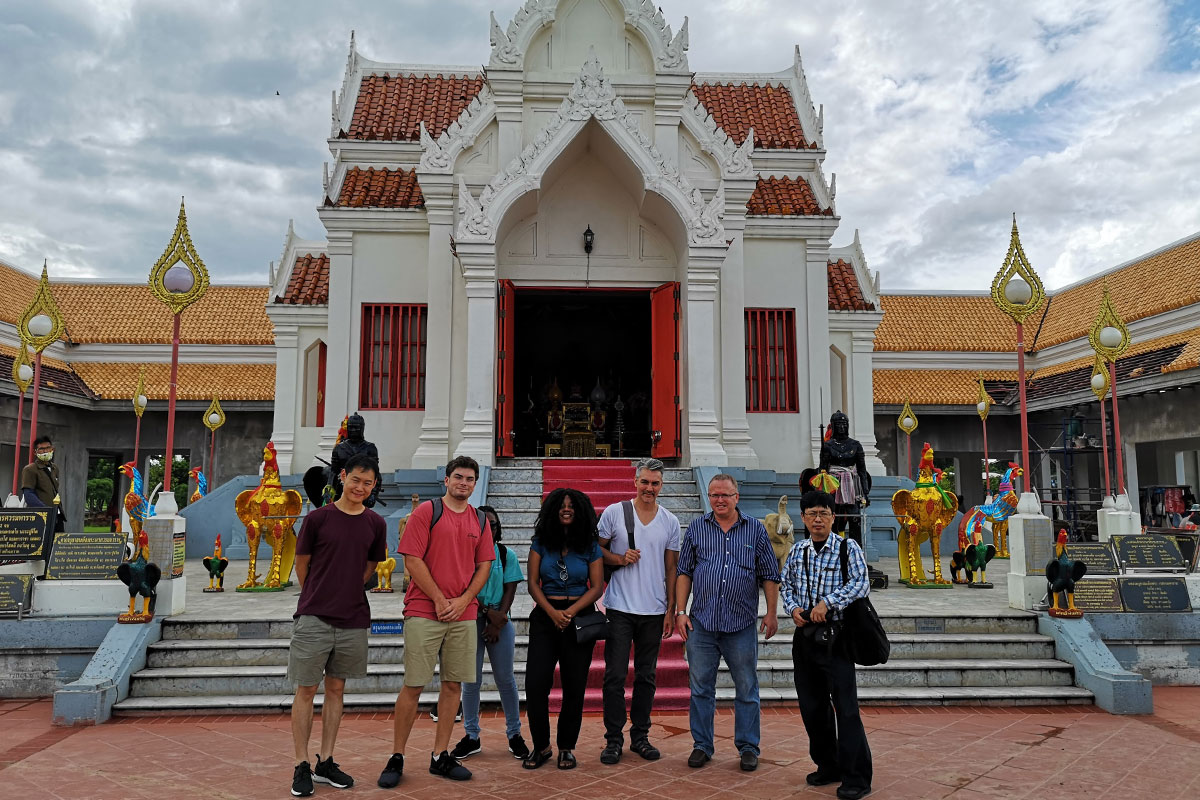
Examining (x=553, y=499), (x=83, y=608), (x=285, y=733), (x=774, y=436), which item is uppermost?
(x=774, y=436)

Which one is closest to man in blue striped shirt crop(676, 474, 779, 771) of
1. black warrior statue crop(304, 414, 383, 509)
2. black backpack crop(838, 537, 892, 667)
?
black backpack crop(838, 537, 892, 667)

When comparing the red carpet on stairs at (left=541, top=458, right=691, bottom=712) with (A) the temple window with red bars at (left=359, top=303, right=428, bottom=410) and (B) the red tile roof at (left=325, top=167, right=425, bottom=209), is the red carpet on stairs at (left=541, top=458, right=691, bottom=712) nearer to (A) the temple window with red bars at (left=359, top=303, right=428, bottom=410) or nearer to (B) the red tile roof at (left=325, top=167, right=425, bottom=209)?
(A) the temple window with red bars at (left=359, top=303, right=428, bottom=410)

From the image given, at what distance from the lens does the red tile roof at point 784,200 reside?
41.2ft

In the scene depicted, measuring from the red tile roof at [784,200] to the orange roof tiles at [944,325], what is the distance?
979cm

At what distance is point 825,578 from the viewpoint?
438cm

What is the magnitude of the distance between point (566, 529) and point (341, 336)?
8.35 meters

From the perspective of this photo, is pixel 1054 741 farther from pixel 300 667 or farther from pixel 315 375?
pixel 315 375

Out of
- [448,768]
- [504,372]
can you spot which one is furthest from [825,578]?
[504,372]

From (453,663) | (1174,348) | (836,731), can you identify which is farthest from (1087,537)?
(453,663)

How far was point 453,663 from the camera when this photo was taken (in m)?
4.42

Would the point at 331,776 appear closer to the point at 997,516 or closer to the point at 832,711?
the point at 832,711

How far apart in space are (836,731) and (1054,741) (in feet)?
5.93

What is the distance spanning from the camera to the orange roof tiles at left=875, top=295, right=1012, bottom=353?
22.3 metres

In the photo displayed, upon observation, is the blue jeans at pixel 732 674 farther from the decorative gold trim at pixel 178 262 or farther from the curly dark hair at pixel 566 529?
the decorative gold trim at pixel 178 262
